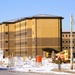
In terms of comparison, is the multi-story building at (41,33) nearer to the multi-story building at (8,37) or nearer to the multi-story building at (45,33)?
the multi-story building at (45,33)

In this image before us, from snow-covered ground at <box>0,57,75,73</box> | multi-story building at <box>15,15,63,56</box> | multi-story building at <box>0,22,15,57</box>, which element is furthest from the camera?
multi-story building at <box>0,22,15,57</box>

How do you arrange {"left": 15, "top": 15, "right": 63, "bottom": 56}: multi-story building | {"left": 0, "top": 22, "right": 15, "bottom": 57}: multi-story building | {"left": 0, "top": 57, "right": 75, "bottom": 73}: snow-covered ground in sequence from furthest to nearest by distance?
{"left": 0, "top": 22, "right": 15, "bottom": 57}: multi-story building
{"left": 15, "top": 15, "right": 63, "bottom": 56}: multi-story building
{"left": 0, "top": 57, "right": 75, "bottom": 73}: snow-covered ground

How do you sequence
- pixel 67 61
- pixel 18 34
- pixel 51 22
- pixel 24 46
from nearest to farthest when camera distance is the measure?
pixel 67 61, pixel 51 22, pixel 24 46, pixel 18 34

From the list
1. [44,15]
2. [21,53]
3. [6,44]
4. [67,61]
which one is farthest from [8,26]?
[67,61]

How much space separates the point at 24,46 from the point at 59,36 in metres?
15.2

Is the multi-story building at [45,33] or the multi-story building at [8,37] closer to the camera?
the multi-story building at [45,33]

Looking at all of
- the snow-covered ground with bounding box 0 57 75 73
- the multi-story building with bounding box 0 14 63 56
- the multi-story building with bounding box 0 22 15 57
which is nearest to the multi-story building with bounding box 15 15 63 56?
the multi-story building with bounding box 0 14 63 56

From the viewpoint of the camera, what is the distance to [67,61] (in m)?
53.7

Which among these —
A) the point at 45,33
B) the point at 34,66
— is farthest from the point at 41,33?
the point at 34,66

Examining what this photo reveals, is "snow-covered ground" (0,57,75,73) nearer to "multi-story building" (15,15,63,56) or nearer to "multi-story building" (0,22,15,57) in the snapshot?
"multi-story building" (15,15,63,56)

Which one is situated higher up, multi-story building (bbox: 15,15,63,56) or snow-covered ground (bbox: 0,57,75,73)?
multi-story building (bbox: 15,15,63,56)

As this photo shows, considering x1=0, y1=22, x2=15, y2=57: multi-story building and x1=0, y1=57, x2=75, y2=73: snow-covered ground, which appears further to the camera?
x1=0, y1=22, x2=15, y2=57: multi-story building

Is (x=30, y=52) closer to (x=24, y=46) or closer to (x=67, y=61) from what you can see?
(x=24, y=46)

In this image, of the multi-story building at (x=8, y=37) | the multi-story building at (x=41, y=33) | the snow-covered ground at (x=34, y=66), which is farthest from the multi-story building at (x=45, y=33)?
the snow-covered ground at (x=34, y=66)
